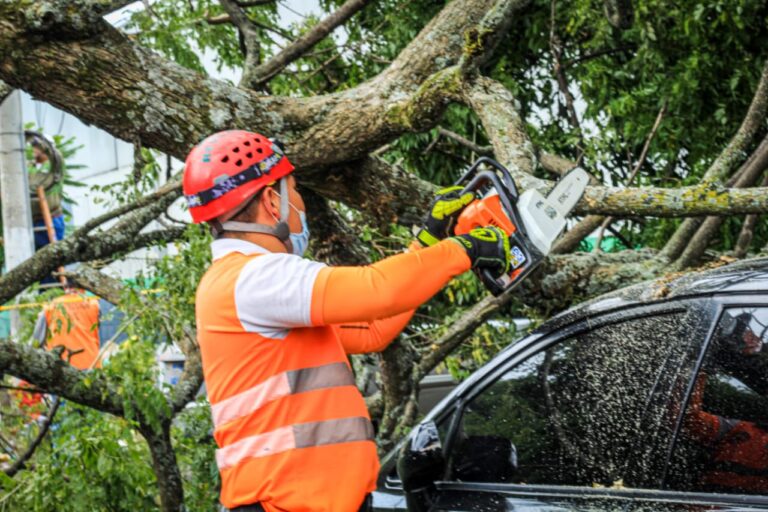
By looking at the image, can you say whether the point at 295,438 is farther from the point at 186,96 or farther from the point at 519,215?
the point at 186,96

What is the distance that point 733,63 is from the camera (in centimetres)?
585

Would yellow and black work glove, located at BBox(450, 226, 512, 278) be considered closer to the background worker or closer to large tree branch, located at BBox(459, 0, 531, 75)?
large tree branch, located at BBox(459, 0, 531, 75)

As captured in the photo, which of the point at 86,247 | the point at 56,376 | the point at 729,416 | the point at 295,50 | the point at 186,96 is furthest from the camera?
the point at 295,50

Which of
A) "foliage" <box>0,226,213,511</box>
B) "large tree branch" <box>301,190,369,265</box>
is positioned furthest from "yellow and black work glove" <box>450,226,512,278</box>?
"foliage" <box>0,226,213,511</box>

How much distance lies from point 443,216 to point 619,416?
2.63 feet

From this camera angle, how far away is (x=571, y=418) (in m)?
2.64

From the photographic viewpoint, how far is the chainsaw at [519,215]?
8.70 ft

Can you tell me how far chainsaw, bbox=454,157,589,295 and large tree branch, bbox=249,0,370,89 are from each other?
8.44ft

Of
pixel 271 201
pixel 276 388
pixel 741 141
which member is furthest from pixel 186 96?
pixel 741 141

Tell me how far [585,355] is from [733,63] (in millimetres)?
3795

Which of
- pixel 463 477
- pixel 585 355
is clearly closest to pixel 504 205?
pixel 585 355

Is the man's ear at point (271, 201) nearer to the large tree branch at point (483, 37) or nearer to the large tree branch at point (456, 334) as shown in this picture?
the large tree branch at point (483, 37)

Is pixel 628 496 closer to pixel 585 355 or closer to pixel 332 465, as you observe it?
pixel 585 355

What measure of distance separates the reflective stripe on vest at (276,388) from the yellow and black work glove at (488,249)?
1.61 ft
